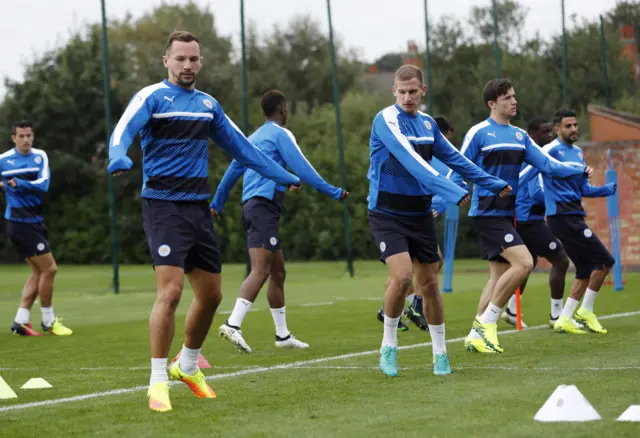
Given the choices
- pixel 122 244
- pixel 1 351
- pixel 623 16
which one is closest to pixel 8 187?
pixel 1 351

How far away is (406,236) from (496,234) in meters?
2.23

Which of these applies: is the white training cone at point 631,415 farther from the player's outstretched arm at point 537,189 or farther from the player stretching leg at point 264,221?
the player's outstretched arm at point 537,189

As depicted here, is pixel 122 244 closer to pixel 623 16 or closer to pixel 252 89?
pixel 252 89

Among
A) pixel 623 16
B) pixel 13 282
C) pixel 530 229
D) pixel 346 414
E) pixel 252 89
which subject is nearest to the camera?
pixel 346 414

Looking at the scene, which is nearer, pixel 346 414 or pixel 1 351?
pixel 346 414

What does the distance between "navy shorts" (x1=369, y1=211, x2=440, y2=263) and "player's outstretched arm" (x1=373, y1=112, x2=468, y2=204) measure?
1.44ft

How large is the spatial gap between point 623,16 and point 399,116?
61116mm

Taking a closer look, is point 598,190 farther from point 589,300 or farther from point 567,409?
point 567,409

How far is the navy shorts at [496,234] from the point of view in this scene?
10.1m

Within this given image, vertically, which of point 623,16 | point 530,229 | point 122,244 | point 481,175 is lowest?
point 122,244

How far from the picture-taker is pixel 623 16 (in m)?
66.1

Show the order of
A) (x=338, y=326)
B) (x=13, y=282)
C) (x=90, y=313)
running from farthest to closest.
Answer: (x=13, y=282), (x=90, y=313), (x=338, y=326)

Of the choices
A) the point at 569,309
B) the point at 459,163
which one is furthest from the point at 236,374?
the point at 569,309

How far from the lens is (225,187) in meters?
10.3
